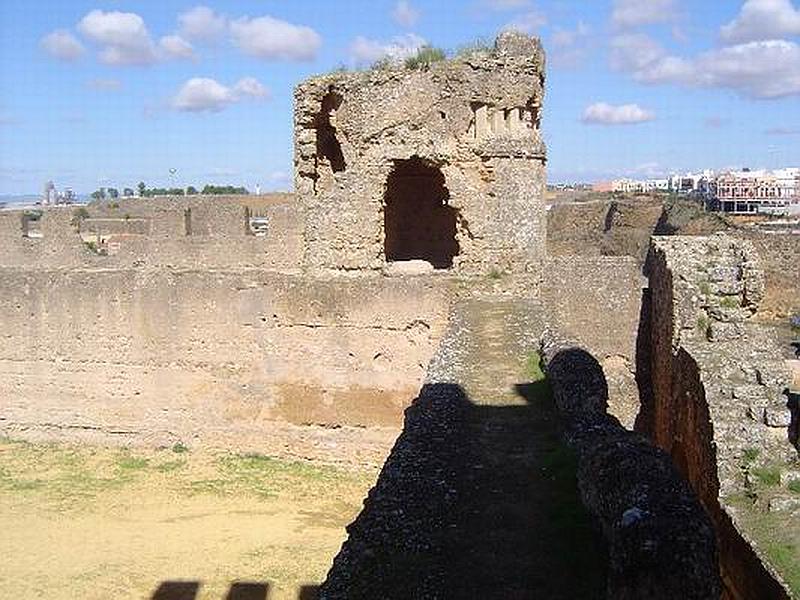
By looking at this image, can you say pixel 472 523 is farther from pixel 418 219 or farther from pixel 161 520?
pixel 418 219

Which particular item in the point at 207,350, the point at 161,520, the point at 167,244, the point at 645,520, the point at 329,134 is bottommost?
the point at 161,520

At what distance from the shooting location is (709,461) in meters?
8.35

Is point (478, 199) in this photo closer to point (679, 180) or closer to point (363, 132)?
point (363, 132)

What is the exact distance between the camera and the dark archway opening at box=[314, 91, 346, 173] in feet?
47.0

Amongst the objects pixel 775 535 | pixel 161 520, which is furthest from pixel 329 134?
pixel 775 535

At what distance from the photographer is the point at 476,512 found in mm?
5727

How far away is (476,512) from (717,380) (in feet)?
13.4

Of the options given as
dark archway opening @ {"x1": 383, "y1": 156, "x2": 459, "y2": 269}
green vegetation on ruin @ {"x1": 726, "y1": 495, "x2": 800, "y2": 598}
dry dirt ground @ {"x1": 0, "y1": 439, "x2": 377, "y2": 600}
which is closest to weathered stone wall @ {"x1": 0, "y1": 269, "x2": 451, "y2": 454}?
dry dirt ground @ {"x1": 0, "y1": 439, "x2": 377, "y2": 600}

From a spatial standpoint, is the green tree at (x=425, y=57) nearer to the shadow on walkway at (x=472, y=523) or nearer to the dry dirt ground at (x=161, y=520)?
the dry dirt ground at (x=161, y=520)

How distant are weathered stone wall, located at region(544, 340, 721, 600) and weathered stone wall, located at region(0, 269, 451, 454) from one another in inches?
270

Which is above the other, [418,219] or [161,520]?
[418,219]

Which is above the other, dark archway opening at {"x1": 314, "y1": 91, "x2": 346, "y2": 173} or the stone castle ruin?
dark archway opening at {"x1": 314, "y1": 91, "x2": 346, "y2": 173}

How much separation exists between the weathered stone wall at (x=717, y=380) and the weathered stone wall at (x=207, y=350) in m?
3.23

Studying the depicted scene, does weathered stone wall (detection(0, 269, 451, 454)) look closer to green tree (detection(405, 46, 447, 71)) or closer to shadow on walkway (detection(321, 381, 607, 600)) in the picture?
green tree (detection(405, 46, 447, 71))
